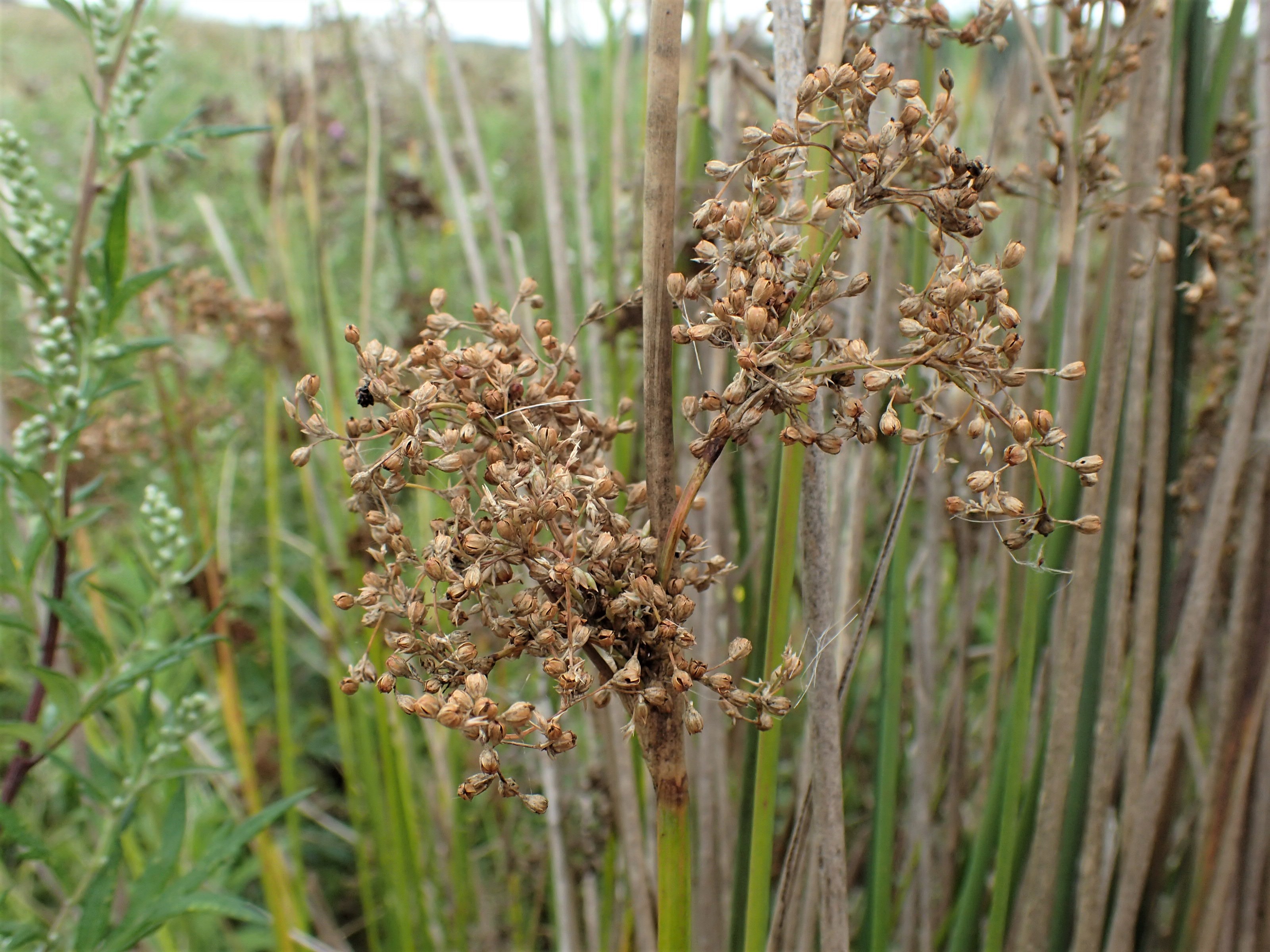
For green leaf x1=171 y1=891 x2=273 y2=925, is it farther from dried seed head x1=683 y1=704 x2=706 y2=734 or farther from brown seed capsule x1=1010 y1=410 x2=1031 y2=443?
brown seed capsule x1=1010 y1=410 x2=1031 y2=443

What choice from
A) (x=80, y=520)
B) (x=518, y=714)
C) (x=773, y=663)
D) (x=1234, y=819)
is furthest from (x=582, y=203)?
(x=1234, y=819)


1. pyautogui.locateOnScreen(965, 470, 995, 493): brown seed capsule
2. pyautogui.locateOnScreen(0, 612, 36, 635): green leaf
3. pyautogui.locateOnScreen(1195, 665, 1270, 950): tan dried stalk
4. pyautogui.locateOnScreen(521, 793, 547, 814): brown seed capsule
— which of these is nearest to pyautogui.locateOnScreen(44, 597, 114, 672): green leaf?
pyautogui.locateOnScreen(0, 612, 36, 635): green leaf

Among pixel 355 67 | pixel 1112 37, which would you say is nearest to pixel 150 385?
pixel 355 67

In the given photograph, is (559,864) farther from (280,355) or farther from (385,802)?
(280,355)

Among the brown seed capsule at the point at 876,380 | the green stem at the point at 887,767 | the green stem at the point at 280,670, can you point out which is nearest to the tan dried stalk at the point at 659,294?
the brown seed capsule at the point at 876,380

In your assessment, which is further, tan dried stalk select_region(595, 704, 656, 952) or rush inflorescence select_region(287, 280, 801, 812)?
tan dried stalk select_region(595, 704, 656, 952)
